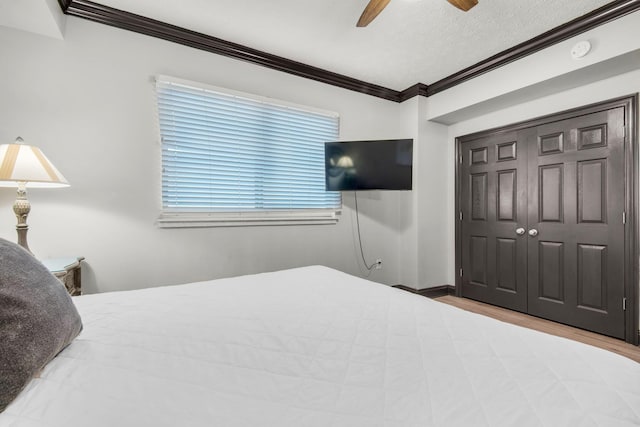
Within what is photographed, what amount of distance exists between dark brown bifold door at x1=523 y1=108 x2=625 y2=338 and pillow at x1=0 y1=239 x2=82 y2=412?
3.66 metres

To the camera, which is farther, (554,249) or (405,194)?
(405,194)

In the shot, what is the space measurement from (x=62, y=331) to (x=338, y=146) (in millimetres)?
2731

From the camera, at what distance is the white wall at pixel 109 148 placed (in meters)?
2.10

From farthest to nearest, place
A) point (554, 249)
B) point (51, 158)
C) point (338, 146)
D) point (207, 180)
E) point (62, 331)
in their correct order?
point (338, 146), point (554, 249), point (207, 180), point (51, 158), point (62, 331)

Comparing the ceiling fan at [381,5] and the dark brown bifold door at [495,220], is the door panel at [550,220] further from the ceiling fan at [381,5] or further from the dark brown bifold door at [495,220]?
the ceiling fan at [381,5]

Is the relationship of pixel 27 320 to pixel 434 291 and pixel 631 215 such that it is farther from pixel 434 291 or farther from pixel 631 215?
pixel 434 291

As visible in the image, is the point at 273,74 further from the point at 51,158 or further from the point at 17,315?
the point at 17,315

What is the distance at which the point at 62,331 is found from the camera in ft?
2.81

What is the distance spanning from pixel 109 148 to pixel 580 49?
378 cm

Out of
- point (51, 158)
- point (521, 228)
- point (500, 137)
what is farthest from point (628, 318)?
point (51, 158)

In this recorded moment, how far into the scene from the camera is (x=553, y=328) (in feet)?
9.25

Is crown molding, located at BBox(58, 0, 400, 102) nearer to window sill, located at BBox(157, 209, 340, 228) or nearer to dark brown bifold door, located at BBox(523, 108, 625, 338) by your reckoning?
window sill, located at BBox(157, 209, 340, 228)

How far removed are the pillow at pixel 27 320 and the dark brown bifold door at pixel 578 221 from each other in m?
3.66

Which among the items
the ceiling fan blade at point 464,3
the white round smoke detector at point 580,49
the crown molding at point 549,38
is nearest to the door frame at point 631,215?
the white round smoke detector at point 580,49
